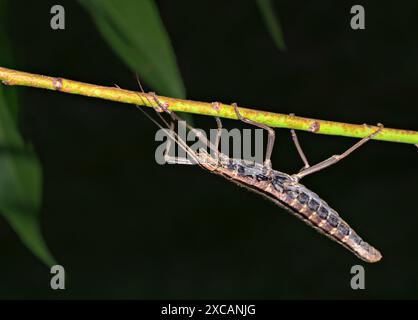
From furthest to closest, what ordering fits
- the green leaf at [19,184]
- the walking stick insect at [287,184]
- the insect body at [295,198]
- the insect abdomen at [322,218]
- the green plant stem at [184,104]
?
the insect abdomen at [322,218] → the insect body at [295,198] → the walking stick insect at [287,184] → the green leaf at [19,184] → the green plant stem at [184,104]

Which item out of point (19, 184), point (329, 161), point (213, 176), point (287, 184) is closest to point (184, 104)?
point (19, 184)

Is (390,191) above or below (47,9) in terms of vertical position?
below

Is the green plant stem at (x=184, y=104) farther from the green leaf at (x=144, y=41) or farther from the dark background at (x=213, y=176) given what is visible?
the dark background at (x=213, y=176)

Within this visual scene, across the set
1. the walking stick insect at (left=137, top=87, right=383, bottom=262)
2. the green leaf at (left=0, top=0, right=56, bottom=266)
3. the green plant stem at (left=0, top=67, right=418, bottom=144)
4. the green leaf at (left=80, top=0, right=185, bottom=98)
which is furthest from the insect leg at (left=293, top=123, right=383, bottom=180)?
the green leaf at (left=0, top=0, right=56, bottom=266)

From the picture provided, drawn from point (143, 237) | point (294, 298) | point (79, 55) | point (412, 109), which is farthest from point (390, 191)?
point (79, 55)

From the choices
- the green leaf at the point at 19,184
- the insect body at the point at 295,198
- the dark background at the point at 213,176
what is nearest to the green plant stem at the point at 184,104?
the green leaf at the point at 19,184

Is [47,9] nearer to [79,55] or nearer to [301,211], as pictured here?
[79,55]
